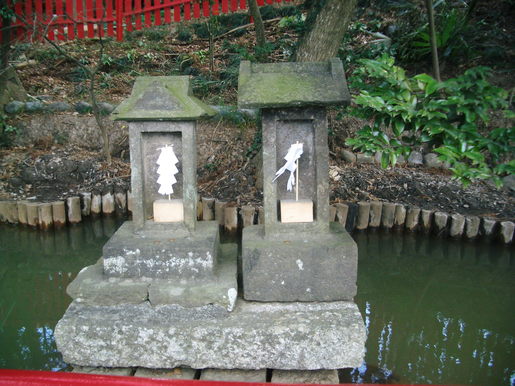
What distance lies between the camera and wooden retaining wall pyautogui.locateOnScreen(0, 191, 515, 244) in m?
5.36

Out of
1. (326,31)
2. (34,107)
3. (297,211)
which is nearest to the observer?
(297,211)

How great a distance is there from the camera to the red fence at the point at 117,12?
28.8 ft

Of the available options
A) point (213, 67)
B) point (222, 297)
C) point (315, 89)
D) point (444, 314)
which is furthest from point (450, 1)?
point (222, 297)

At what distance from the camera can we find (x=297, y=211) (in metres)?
2.92

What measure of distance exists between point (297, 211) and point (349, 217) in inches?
112

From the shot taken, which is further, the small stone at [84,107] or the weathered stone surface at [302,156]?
the small stone at [84,107]

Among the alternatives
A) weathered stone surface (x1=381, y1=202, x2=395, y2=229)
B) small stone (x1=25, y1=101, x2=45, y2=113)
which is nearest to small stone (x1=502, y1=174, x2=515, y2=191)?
weathered stone surface (x1=381, y1=202, x2=395, y2=229)

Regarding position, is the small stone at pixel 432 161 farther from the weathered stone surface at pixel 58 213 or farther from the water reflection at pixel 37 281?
the weathered stone surface at pixel 58 213

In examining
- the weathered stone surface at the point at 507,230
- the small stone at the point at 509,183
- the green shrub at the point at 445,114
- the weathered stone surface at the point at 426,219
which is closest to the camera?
the green shrub at the point at 445,114

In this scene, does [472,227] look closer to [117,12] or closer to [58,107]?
[58,107]

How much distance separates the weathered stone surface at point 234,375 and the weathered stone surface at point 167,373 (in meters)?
0.07

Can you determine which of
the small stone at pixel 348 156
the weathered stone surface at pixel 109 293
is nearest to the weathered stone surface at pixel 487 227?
the small stone at pixel 348 156

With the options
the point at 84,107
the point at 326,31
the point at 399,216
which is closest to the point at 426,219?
the point at 399,216

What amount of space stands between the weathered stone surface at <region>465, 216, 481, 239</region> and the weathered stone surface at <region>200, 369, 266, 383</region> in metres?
3.51
